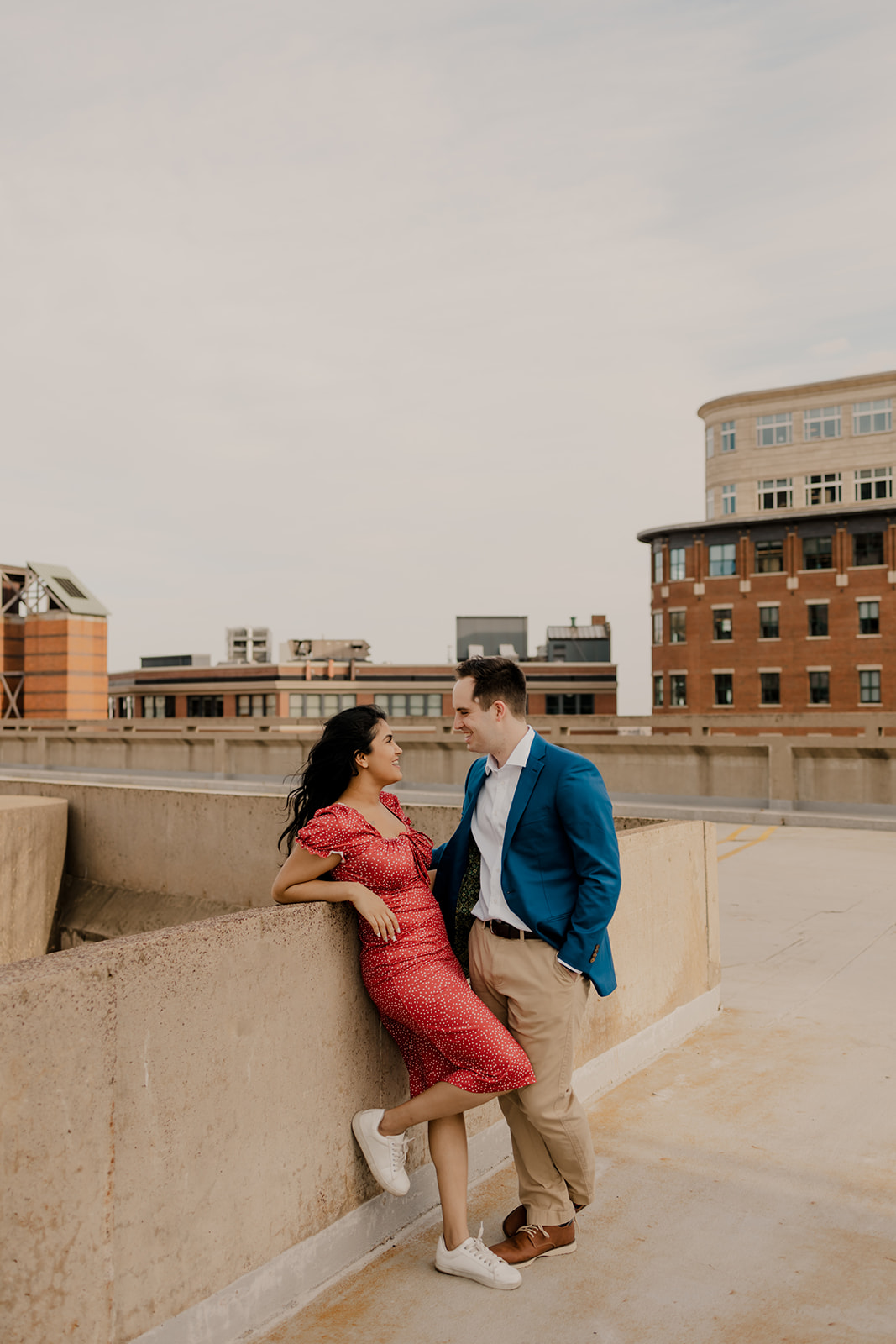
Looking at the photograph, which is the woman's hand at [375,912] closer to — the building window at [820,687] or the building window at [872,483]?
the building window at [820,687]

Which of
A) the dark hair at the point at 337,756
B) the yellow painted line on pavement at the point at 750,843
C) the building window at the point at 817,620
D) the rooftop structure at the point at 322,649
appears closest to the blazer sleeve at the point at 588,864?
the dark hair at the point at 337,756

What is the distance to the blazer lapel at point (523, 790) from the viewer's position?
135 inches

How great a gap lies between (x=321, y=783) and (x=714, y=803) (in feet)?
47.4

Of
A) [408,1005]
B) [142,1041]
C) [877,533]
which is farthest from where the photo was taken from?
[877,533]

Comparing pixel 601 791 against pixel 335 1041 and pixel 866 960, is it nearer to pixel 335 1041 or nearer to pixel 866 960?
pixel 335 1041

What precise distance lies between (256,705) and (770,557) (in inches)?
1811

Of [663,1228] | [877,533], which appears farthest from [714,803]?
[877,533]

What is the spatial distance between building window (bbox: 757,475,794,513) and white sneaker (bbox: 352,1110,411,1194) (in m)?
74.1

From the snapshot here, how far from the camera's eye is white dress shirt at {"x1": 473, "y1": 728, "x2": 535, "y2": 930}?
3.49 m

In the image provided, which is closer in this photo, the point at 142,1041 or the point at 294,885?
the point at 142,1041

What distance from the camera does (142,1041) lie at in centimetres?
286

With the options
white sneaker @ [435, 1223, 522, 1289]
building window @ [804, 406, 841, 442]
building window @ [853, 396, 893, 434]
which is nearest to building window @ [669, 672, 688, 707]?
building window @ [804, 406, 841, 442]

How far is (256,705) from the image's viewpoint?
89.0m

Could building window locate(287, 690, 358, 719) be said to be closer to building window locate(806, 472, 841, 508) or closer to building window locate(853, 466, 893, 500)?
building window locate(806, 472, 841, 508)
